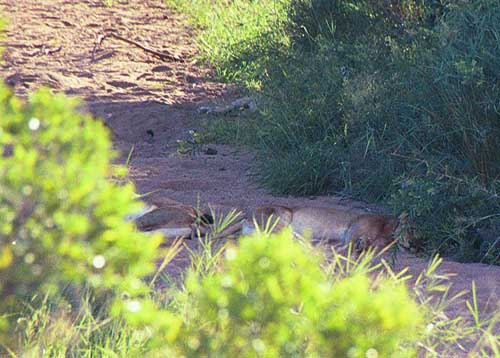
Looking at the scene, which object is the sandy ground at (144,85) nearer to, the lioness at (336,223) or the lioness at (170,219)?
the lioness at (170,219)

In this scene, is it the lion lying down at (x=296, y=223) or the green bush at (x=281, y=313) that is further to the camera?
the lion lying down at (x=296, y=223)

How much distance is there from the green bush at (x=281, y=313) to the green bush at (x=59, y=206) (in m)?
0.27

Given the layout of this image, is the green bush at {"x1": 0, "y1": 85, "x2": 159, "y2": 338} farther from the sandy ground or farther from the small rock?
the small rock

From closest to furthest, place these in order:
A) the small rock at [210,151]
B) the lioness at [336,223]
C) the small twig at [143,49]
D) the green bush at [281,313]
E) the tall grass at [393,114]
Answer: the green bush at [281,313]
the tall grass at [393,114]
the lioness at [336,223]
the small rock at [210,151]
the small twig at [143,49]

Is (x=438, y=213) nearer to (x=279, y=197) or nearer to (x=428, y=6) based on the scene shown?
(x=279, y=197)

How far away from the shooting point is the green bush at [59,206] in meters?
2.56

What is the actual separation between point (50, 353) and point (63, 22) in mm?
11016

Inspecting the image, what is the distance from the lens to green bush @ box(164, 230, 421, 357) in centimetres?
255

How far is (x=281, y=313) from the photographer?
8.44ft

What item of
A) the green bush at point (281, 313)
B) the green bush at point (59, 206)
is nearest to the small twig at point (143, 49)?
the green bush at point (59, 206)

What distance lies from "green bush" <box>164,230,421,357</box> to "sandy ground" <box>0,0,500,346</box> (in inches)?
72.3

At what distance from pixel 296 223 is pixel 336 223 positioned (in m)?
0.26

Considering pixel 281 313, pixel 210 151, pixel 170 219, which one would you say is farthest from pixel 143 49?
pixel 281 313

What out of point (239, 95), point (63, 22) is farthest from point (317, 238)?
point (63, 22)
